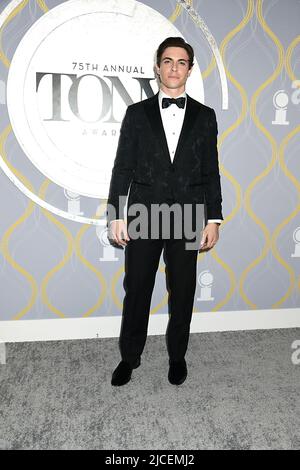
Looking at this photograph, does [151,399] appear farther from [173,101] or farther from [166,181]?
[173,101]

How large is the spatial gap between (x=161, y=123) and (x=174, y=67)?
252 mm

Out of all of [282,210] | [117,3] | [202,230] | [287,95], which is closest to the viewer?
[202,230]

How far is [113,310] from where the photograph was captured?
2.34 m

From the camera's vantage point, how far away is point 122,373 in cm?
186

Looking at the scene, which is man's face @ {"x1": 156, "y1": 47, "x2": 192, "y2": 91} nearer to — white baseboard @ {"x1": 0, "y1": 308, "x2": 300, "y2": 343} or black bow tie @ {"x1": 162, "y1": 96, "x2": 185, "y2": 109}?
black bow tie @ {"x1": 162, "y1": 96, "x2": 185, "y2": 109}

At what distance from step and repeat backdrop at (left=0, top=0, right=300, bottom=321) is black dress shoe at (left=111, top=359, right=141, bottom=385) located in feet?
1.57

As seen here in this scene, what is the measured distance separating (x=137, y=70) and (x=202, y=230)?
0.99m

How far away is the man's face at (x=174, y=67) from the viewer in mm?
1670

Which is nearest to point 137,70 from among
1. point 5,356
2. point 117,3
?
point 117,3

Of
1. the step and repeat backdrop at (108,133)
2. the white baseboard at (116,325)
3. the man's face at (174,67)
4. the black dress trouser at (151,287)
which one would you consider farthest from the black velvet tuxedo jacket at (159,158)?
the white baseboard at (116,325)

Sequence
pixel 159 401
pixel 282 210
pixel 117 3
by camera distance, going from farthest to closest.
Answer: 1. pixel 282 210
2. pixel 117 3
3. pixel 159 401

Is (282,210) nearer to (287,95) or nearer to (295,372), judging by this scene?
(287,95)

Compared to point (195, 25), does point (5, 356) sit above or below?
below

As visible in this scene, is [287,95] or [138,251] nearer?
[138,251]
